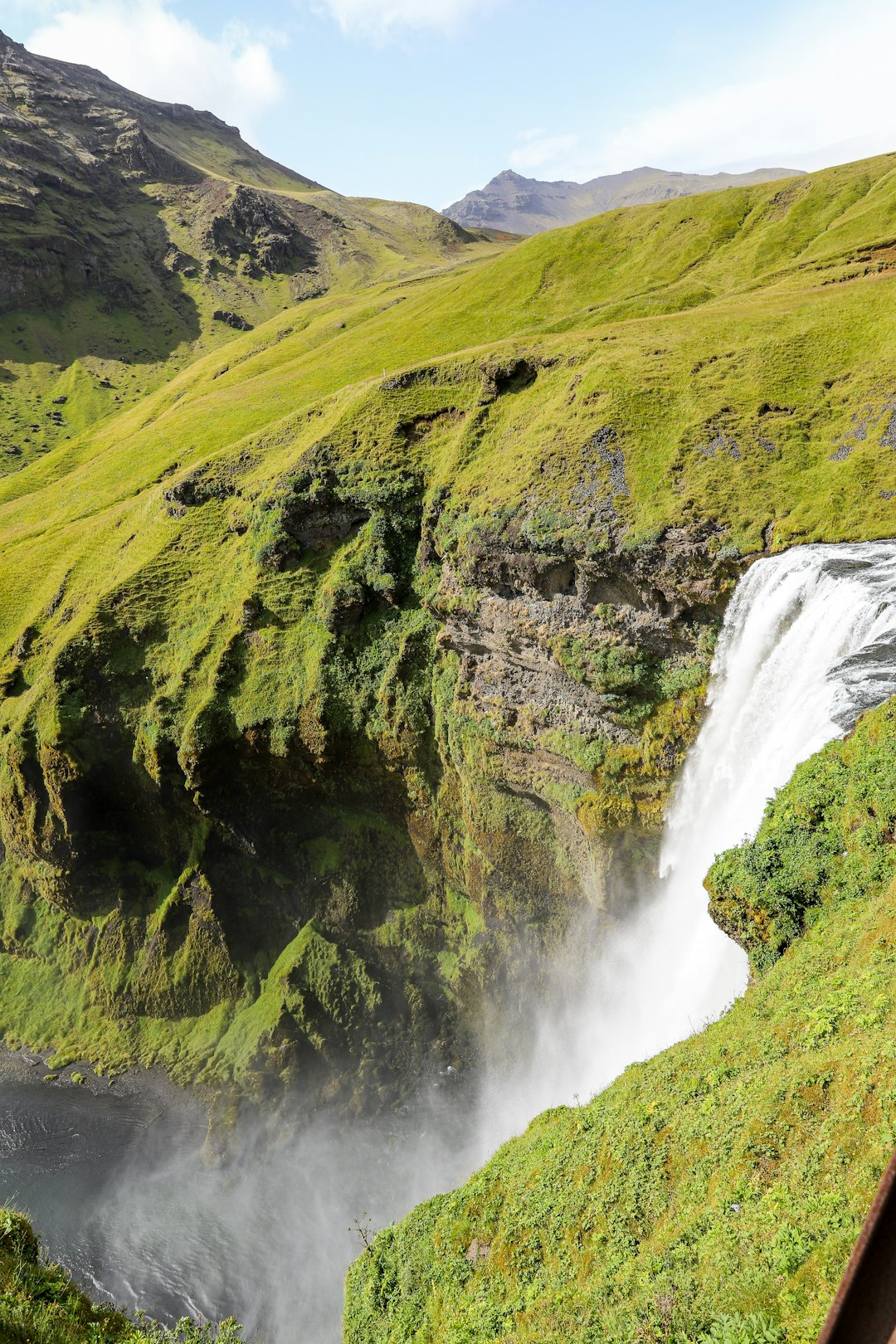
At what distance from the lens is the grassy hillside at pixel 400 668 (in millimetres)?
28250

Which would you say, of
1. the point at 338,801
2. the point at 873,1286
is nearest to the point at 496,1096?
the point at 338,801

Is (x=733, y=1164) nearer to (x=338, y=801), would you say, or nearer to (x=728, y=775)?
(x=728, y=775)

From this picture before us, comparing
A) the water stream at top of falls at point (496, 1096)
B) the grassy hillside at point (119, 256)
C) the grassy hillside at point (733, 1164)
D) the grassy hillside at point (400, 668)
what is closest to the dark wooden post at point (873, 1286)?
the grassy hillside at point (733, 1164)

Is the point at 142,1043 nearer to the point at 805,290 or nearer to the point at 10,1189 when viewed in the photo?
the point at 10,1189

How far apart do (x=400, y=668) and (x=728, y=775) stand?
18.5 metres

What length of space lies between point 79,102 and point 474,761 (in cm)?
24497

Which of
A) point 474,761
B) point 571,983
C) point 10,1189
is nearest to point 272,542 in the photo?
point 474,761

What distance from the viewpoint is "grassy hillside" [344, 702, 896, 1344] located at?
914 centimetres

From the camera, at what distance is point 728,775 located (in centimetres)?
2384

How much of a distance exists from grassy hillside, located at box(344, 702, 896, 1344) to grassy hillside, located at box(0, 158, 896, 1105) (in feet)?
36.1

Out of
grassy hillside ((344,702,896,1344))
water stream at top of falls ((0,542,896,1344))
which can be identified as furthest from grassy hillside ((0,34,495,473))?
grassy hillside ((344,702,896,1344))

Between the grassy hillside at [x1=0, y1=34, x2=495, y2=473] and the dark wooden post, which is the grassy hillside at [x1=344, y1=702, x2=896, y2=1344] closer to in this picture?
the dark wooden post

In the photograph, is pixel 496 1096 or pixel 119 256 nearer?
pixel 496 1096

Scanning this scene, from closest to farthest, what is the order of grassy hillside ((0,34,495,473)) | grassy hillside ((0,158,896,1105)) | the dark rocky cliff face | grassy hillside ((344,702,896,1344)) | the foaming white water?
grassy hillside ((344,702,896,1344)) → the foaming white water → grassy hillside ((0,158,896,1105)) → the dark rocky cliff face → grassy hillside ((0,34,495,473))
